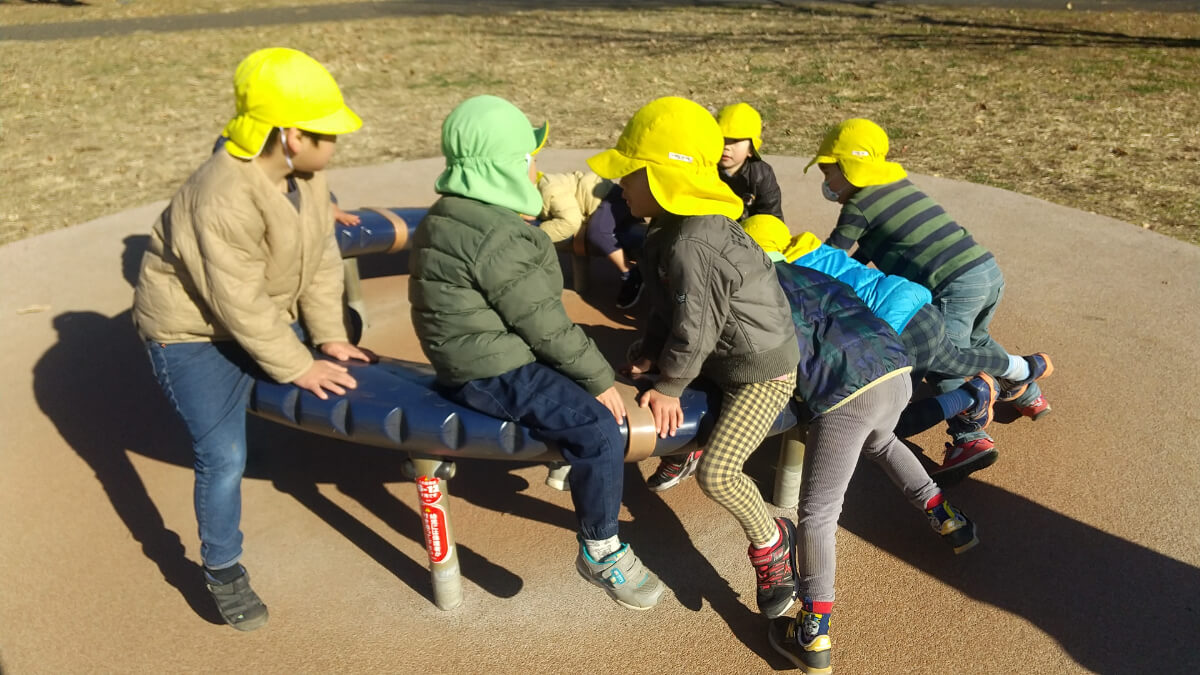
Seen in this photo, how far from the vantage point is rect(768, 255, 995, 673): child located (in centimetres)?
327

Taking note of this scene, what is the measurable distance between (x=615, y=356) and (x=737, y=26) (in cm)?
1026

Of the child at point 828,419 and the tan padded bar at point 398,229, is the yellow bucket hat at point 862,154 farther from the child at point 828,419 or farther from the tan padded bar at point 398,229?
the tan padded bar at point 398,229

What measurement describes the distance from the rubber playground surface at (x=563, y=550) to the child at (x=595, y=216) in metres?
0.55

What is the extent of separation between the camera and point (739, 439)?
10.8 feet

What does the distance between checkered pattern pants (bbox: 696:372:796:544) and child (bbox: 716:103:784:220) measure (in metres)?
2.43

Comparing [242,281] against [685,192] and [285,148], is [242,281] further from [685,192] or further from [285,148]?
[685,192]

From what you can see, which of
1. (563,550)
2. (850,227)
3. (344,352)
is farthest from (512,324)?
(850,227)

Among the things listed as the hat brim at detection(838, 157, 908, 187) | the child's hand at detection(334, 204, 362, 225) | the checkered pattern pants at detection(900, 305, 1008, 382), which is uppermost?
the hat brim at detection(838, 157, 908, 187)

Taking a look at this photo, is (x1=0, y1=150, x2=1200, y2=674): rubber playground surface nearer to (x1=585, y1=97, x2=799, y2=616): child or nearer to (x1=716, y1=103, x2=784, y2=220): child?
(x1=585, y1=97, x2=799, y2=616): child

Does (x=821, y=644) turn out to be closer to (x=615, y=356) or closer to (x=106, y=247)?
(x=615, y=356)

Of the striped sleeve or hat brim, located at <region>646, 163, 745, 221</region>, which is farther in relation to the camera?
the striped sleeve

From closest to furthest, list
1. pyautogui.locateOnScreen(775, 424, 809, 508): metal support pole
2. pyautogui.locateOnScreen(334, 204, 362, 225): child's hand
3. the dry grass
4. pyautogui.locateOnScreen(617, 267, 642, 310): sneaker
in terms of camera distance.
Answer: pyautogui.locateOnScreen(775, 424, 809, 508): metal support pole < pyautogui.locateOnScreen(334, 204, 362, 225): child's hand < pyautogui.locateOnScreen(617, 267, 642, 310): sneaker < the dry grass

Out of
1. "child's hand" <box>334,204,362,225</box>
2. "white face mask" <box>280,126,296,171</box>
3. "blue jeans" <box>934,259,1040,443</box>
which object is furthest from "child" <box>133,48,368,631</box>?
"blue jeans" <box>934,259,1040,443</box>

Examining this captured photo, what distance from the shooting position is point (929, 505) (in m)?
3.66
